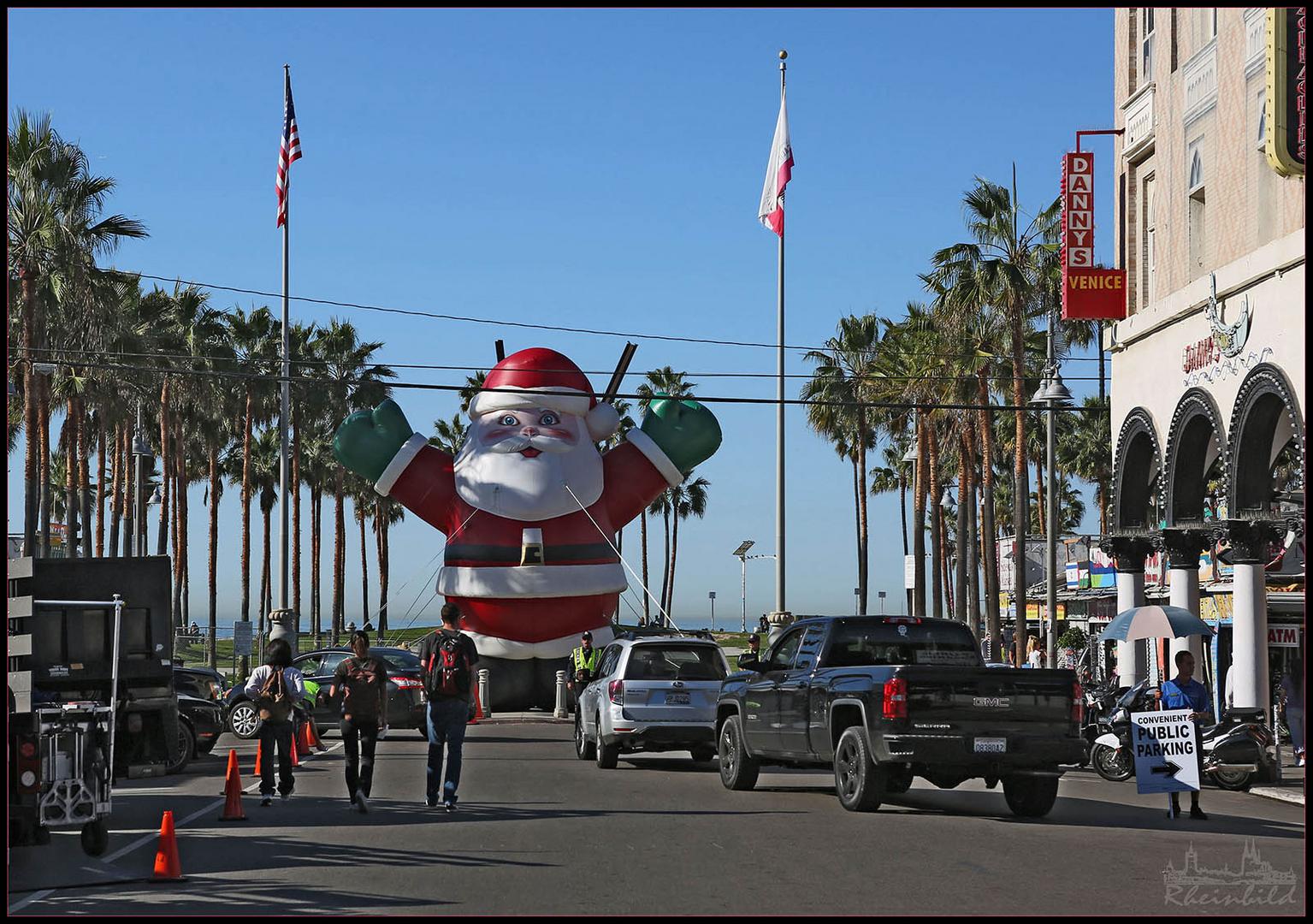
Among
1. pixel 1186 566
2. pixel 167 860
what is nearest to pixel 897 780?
pixel 167 860

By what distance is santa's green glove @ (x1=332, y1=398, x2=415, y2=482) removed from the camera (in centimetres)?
3173

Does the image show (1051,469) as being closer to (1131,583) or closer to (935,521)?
(1131,583)

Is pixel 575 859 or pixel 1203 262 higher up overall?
pixel 1203 262

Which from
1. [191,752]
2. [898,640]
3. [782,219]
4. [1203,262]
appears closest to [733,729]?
[898,640]

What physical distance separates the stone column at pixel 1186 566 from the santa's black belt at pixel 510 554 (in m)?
10.6

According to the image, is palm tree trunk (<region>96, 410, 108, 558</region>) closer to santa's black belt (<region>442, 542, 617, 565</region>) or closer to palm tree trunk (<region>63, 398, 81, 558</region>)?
palm tree trunk (<region>63, 398, 81, 558</region>)

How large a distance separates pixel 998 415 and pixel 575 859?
155 ft

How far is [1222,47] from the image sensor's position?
79.3 feet

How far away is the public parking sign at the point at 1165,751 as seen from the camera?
14.8 meters

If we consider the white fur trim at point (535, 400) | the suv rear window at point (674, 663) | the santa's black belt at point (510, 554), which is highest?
the white fur trim at point (535, 400)

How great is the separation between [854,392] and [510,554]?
34.4m

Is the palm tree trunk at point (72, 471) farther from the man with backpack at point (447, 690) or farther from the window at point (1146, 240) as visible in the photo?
the man with backpack at point (447, 690)

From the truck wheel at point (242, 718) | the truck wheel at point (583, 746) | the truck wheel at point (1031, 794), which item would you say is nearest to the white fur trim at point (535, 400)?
the truck wheel at point (242, 718)

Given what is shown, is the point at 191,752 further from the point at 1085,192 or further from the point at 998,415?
the point at 998,415
